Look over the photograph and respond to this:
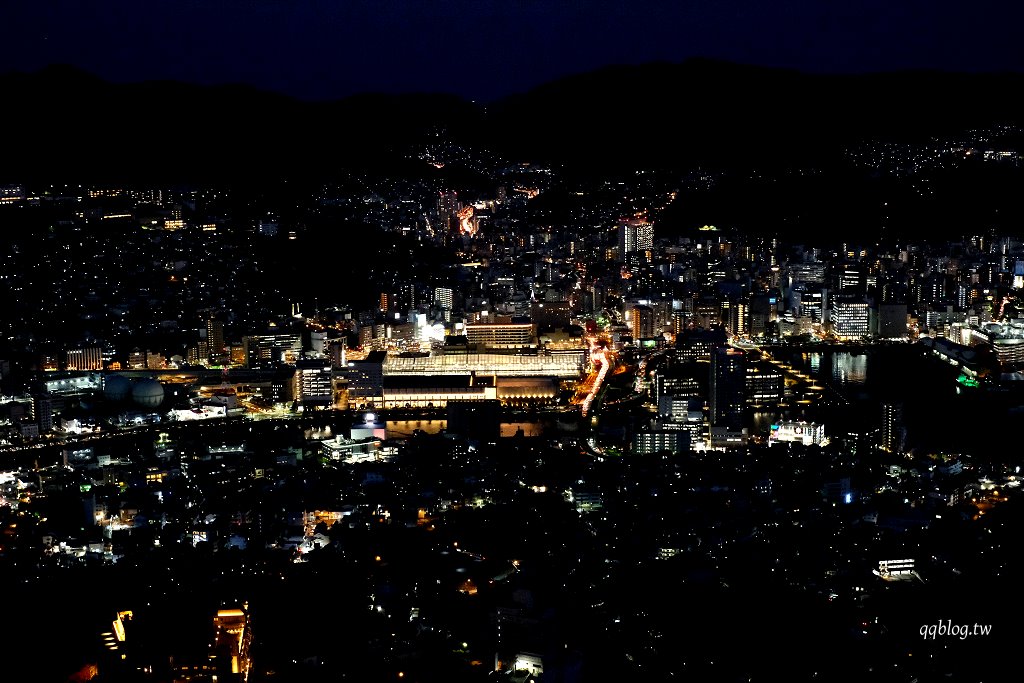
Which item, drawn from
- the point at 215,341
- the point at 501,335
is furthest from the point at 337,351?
the point at 501,335

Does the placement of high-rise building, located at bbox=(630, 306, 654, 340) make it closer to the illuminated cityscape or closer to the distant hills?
the illuminated cityscape

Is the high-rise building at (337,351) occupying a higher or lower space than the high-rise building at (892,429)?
higher

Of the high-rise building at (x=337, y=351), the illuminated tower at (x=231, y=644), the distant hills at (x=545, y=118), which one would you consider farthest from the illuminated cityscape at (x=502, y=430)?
the distant hills at (x=545, y=118)

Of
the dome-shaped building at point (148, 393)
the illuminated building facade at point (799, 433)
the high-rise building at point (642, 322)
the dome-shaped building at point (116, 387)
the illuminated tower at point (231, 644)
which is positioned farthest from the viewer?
the high-rise building at point (642, 322)

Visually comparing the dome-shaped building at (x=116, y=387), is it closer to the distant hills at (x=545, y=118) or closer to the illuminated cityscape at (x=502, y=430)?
the illuminated cityscape at (x=502, y=430)

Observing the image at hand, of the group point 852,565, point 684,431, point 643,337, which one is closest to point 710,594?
point 852,565

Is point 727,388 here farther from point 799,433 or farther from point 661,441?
point 661,441
